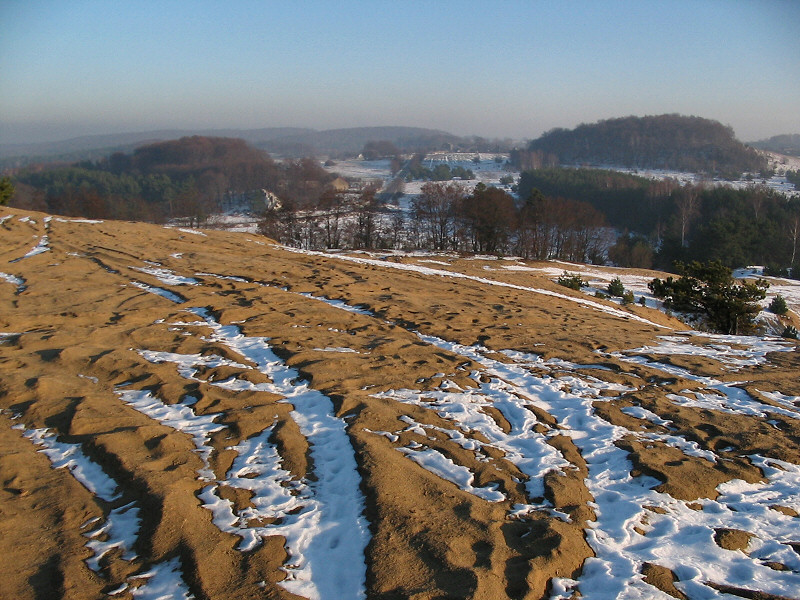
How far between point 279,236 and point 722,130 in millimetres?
125970

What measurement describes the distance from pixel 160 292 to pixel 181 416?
630 centimetres

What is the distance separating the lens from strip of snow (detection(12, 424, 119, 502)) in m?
4.34

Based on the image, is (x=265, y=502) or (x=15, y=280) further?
(x=15, y=280)

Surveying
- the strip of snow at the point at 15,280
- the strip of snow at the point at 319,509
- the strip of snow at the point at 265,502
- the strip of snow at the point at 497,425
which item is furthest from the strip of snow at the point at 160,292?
the strip of snow at the point at 265,502

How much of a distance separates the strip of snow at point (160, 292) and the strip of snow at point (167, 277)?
0.49 metres

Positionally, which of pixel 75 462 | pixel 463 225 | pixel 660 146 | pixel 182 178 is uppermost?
pixel 660 146

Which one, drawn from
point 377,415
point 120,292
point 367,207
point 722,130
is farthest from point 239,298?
point 722,130

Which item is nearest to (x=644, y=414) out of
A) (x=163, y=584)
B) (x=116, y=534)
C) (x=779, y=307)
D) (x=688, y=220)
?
(x=163, y=584)

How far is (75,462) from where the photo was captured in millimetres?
4738

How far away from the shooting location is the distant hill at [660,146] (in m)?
112

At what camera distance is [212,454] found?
4.96 metres

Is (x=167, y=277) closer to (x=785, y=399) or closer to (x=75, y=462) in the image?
(x=75, y=462)

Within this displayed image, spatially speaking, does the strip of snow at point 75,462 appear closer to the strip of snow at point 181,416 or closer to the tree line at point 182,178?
the strip of snow at point 181,416

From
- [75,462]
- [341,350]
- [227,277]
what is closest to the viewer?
[75,462]
